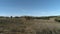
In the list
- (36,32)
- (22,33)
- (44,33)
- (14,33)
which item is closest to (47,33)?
(44,33)

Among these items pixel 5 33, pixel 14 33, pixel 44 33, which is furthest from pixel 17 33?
pixel 44 33

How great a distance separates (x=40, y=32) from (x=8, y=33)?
3.23 metres

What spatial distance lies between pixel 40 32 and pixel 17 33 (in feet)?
7.66

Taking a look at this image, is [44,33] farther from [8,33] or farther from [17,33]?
[8,33]

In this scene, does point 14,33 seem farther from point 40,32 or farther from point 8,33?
point 40,32

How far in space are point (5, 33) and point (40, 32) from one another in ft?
11.5

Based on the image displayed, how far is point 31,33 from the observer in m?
11.8

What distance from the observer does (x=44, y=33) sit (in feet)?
38.6

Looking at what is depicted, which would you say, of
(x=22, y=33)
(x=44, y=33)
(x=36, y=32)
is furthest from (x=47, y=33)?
(x=22, y=33)

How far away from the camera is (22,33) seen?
39.1 ft

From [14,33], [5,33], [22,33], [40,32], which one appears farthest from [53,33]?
[5,33]

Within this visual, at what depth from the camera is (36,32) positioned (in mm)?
12062

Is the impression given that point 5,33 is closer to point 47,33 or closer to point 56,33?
point 47,33

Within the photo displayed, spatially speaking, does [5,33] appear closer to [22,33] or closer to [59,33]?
[22,33]
